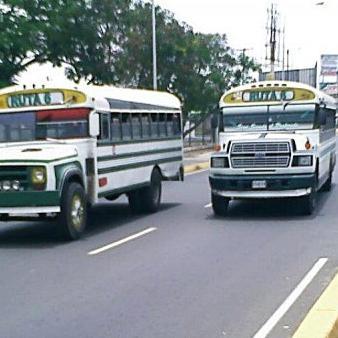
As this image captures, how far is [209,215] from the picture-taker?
1628 centimetres

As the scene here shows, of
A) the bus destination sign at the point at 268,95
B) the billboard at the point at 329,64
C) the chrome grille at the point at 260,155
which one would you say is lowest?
the chrome grille at the point at 260,155

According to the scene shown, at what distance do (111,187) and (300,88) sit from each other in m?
4.91

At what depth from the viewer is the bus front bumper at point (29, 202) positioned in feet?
40.4

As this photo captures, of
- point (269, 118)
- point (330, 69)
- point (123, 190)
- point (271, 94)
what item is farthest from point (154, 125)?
point (330, 69)

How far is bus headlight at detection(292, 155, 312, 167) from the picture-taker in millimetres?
15461

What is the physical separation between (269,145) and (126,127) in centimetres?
277

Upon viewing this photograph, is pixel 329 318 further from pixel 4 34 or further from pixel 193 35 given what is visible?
pixel 193 35

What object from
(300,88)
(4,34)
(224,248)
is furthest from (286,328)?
(4,34)

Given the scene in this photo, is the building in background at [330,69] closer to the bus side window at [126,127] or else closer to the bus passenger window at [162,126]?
the bus passenger window at [162,126]

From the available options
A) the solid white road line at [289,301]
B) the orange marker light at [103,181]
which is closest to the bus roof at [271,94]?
the orange marker light at [103,181]

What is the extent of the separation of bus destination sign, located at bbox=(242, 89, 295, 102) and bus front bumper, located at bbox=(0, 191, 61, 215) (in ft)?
20.4

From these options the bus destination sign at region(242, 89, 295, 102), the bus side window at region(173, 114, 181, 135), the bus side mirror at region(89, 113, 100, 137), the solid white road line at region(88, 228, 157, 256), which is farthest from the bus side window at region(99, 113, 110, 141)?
the bus side window at region(173, 114, 181, 135)

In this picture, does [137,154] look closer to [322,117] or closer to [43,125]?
[43,125]

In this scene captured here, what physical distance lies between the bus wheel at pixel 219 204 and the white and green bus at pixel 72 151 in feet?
5.08
